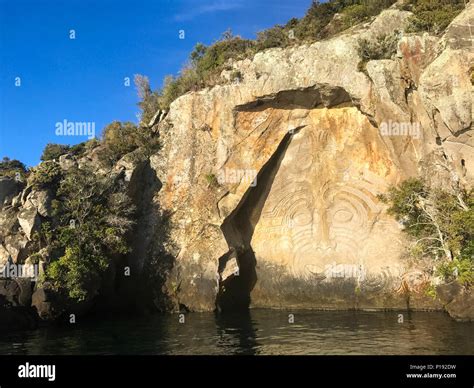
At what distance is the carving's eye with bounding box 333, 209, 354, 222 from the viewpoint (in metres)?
28.0

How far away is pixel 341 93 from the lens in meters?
26.6

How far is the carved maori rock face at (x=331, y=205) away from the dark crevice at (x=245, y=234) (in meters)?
0.42

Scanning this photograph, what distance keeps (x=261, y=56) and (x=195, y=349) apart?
732 inches

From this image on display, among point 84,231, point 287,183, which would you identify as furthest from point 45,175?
point 287,183

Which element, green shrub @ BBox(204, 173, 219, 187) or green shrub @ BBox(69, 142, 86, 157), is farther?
green shrub @ BBox(69, 142, 86, 157)

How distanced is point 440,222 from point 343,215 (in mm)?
6652

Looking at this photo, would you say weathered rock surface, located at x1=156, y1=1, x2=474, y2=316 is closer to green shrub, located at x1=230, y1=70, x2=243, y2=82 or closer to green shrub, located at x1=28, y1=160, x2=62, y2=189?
green shrub, located at x1=230, y1=70, x2=243, y2=82

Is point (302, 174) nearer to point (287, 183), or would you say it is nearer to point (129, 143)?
point (287, 183)

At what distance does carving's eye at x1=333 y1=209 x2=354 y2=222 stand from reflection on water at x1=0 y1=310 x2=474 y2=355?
5.79 metres

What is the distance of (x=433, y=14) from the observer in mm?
24750

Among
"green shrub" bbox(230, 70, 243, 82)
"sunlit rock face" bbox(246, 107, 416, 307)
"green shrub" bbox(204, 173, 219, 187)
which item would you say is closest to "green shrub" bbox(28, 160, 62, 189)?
"green shrub" bbox(204, 173, 219, 187)

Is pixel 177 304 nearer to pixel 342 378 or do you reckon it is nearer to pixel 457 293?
pixel 457 293

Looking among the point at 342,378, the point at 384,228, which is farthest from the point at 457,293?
the point at 342,378

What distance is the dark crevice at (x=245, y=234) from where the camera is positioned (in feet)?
94.5
